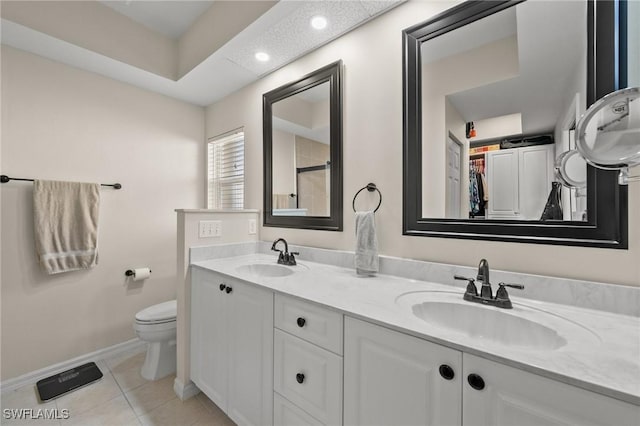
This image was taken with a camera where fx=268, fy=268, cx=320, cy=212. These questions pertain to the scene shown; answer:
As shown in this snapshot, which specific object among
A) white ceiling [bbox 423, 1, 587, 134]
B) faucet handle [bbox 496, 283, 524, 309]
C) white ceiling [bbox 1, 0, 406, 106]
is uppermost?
white ceiling [bbox 1, 0, 406, 106]

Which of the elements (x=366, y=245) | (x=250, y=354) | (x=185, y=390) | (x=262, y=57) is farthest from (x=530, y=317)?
(x=262, y=57)

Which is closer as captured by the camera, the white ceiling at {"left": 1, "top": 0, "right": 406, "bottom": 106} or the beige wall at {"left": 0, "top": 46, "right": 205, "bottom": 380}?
the white ceiling at {"left": 1, "top": 0, "right": 406, "bottom": 106}

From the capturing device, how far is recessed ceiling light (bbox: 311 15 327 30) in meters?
1.61

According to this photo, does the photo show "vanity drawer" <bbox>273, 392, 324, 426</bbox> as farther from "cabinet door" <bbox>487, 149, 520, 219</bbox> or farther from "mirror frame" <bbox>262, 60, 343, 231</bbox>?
"cabinet door" <bbox>487, 149, 520, 219</bbox>

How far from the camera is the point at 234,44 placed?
1.87 metres

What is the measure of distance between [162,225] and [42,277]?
89cm

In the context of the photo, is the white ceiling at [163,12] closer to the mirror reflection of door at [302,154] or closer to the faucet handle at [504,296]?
the mirror reflection of door at [302,154]

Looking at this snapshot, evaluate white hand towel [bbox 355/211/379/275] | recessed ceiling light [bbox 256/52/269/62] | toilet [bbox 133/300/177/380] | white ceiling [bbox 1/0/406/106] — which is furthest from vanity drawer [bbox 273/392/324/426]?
recessed ceiling light [bbox 256/52/269/62]

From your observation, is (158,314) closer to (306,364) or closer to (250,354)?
(250,354)

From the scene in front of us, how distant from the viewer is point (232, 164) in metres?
2.65

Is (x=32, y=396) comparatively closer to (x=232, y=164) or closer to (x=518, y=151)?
(x=232, y=164)

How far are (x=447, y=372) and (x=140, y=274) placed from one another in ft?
8.37

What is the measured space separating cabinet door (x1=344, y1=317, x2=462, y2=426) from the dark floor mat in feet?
6.75

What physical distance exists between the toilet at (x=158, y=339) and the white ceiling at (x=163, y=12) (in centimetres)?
232
